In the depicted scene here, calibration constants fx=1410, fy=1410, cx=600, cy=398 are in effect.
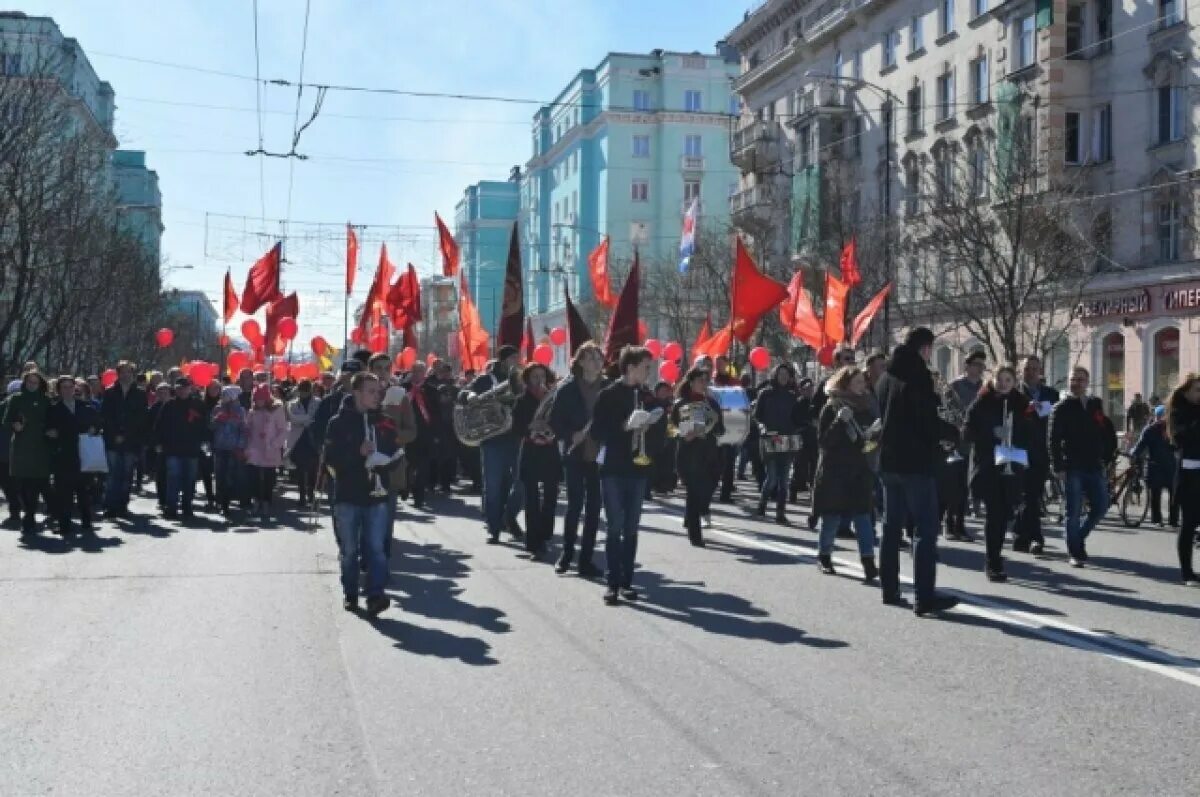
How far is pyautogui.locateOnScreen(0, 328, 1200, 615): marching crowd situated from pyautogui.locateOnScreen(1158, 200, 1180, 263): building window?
1590cm

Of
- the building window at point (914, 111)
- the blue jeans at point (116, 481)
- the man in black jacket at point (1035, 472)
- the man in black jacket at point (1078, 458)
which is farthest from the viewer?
the building window at point (914, 111)

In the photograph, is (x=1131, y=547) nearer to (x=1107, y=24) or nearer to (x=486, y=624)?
(x=486, y=624)

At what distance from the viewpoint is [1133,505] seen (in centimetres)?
1853

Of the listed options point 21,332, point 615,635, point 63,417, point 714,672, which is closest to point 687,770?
point 714,672

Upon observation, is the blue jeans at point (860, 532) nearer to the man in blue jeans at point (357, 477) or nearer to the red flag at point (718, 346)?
the man in blue jeans at point (357, 477)

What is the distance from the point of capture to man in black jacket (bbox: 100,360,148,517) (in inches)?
664

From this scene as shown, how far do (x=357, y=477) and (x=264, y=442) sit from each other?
7902 mm

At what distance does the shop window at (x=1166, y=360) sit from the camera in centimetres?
3231

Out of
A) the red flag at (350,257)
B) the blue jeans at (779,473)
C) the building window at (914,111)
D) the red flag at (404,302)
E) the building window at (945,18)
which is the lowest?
the blue jeans at (779,473)

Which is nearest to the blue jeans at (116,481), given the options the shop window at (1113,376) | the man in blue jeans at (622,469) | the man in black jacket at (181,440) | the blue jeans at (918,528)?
the man in black jacket at (181,440)

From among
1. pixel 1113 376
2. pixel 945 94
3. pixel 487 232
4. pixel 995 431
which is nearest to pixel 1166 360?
pixel 1113 376

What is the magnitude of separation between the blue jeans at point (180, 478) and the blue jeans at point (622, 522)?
A: 8.44 m

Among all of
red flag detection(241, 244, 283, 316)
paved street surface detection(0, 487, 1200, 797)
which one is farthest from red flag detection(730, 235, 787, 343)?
red flag detection(241, 244, 283, 316)

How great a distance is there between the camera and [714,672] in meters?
7.36
